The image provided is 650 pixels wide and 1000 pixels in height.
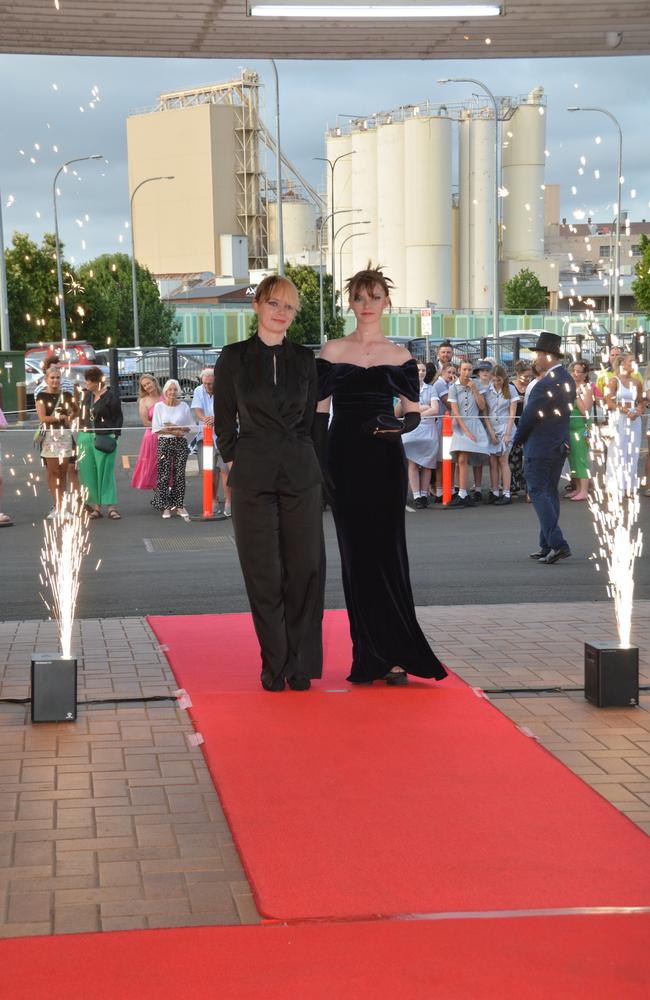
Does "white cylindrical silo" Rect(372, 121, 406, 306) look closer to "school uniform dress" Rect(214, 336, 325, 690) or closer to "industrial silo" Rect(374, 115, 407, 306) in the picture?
"industrial silo" Rect(374, 115, 407, 306)

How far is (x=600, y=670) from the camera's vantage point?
634cm

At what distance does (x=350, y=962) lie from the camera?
3.50 meters

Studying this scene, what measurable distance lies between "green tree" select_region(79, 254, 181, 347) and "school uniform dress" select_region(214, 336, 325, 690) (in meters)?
52.0

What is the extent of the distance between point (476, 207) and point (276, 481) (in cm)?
8634

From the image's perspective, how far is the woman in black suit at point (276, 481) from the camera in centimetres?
652

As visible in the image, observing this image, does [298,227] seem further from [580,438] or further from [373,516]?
[373,516]

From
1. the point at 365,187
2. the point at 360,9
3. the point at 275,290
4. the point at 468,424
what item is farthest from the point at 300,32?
the point at 365,187

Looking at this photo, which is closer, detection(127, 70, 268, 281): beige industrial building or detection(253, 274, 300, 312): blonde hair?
detection(253, 274, 300, 312): blonde hair

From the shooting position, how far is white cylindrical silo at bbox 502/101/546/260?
91.4 meters

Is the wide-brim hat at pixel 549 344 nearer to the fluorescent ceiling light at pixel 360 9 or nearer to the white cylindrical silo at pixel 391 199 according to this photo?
the fluorescent ceiling light at pixel 360 9

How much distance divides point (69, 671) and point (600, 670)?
2602 mm

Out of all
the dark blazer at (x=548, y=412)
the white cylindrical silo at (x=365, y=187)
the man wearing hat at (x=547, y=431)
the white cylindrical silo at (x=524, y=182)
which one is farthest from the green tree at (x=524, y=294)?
the dark blazer at (x=548, y=412)

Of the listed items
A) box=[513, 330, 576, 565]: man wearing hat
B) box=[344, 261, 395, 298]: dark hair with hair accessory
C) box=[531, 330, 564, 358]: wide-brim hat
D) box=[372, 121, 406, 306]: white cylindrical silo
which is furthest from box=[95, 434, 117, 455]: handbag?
box=[372, 121, 406, 306]: white cylindrical silo

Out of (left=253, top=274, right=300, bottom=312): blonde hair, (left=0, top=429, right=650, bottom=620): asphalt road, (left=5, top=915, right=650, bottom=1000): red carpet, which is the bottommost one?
(left=0, top=429, right=650, bottom=620): asphalt road
